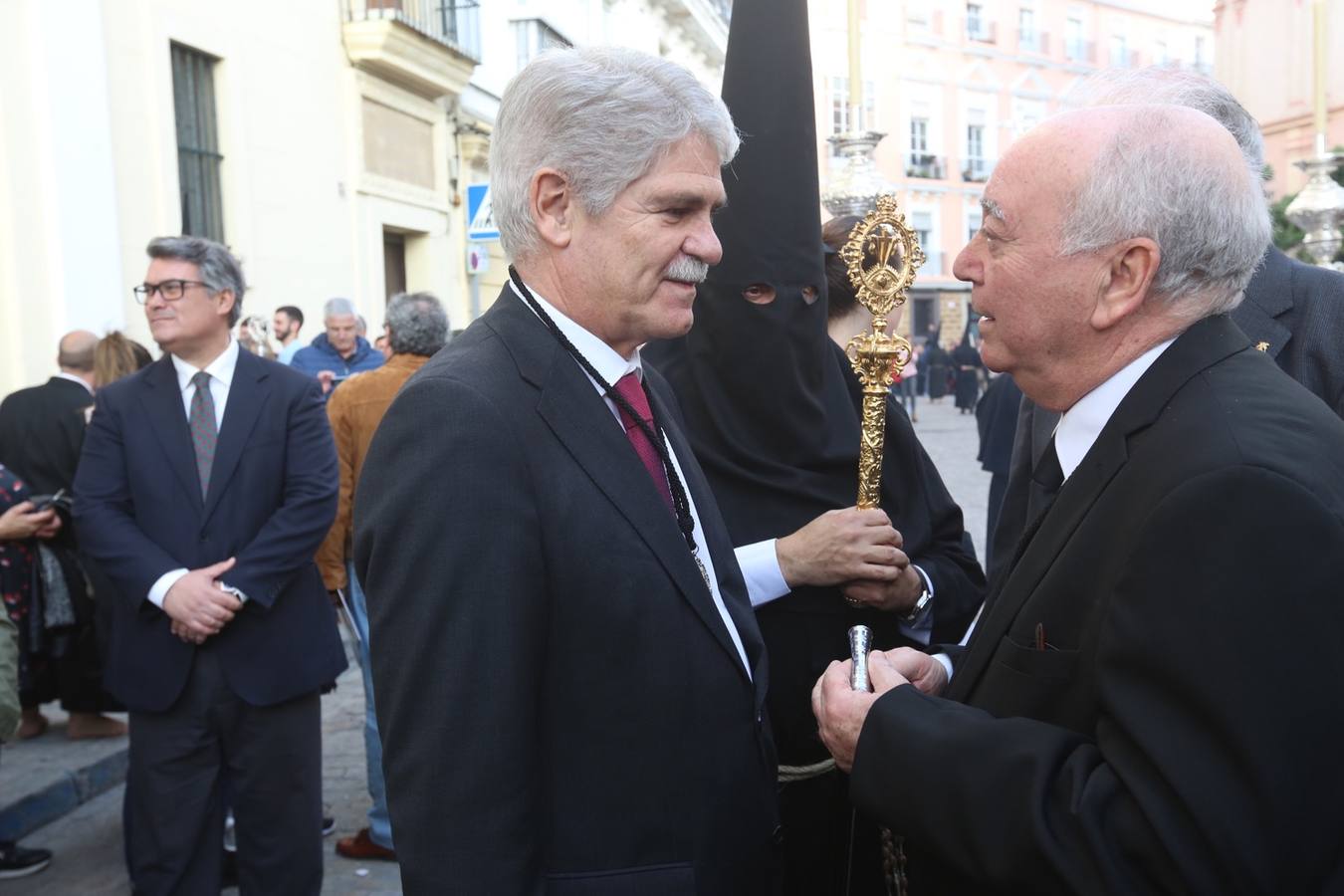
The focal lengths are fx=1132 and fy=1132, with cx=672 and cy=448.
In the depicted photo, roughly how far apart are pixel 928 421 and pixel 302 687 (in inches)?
839

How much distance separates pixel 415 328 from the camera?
196 inches

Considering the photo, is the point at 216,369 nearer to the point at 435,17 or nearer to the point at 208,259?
the point at 208,259

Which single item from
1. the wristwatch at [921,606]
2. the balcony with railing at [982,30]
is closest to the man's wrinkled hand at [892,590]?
the wristwatch at [921,606]

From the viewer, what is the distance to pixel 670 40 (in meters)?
28.0

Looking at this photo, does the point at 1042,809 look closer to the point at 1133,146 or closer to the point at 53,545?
the point at 1133,146

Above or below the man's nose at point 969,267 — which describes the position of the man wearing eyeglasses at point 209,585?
below

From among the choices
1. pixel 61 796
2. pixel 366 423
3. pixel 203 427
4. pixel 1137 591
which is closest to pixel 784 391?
pixel 1137 591

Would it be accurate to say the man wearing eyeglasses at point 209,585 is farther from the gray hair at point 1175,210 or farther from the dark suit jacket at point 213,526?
the gray hair at point 1175,210

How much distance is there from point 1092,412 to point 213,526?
271 centimetres

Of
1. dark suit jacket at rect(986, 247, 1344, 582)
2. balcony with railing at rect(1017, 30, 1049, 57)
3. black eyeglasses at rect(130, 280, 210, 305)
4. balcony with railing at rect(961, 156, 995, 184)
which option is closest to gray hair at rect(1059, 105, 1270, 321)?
dark suit jacket at rect(986, 247, 1344, 582)

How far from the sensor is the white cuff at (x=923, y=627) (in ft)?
8.50

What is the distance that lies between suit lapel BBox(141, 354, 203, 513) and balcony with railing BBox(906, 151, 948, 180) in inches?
1585

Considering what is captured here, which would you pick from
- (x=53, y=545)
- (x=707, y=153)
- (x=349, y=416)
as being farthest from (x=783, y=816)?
(x=53, y=545)

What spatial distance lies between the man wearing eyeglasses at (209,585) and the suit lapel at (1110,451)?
8.11ft
